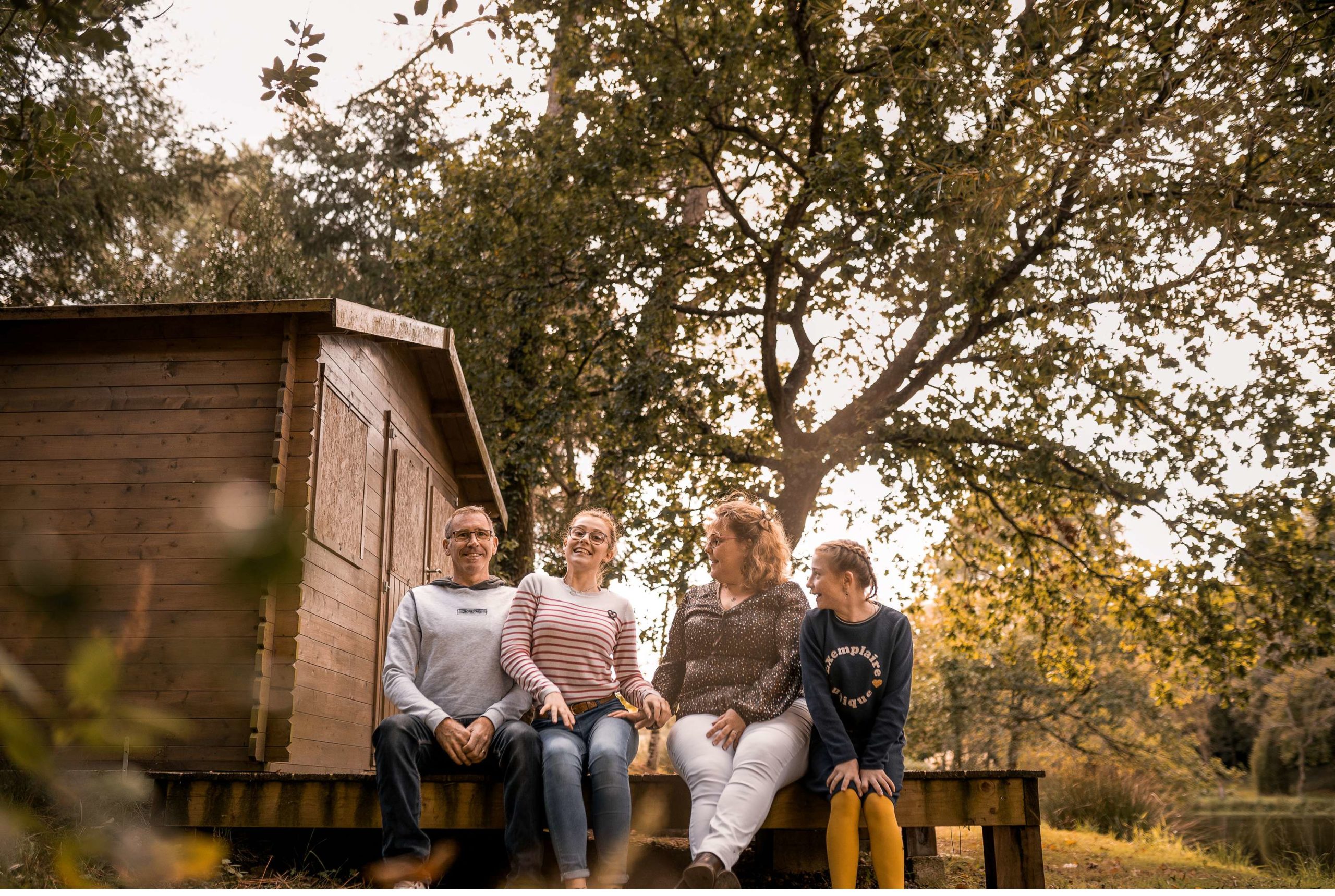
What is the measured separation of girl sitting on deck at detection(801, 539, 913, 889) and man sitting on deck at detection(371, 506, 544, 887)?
1127 mm

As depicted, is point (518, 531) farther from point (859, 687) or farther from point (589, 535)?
point (859, 687)

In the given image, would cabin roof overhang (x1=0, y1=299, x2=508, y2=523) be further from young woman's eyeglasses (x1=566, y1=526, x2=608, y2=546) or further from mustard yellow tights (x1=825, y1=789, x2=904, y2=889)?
mustard yellow tights (x1=825, y1=789, x2=904, y2=889)

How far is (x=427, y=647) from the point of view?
4547 millimetres

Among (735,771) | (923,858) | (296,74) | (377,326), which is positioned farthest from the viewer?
(923,858)

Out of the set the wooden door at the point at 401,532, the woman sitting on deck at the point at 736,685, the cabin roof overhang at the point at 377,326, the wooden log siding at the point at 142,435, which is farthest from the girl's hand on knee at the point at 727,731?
the wooden door at the point at 401,532

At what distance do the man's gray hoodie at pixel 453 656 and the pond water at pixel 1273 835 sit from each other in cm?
773

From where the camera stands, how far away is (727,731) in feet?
14.1

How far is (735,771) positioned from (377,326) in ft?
12.9

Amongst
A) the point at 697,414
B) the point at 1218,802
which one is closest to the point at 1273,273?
the point at 697,414

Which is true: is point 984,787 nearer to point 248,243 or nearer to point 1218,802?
point 248,243

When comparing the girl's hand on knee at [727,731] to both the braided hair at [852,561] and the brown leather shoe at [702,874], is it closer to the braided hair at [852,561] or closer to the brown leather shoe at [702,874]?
the brown leather shoe at [702,874]

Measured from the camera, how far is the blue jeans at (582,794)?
12.7 ft

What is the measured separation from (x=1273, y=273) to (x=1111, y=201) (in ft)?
9.61

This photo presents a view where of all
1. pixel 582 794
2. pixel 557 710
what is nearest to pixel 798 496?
pixel 557 710
